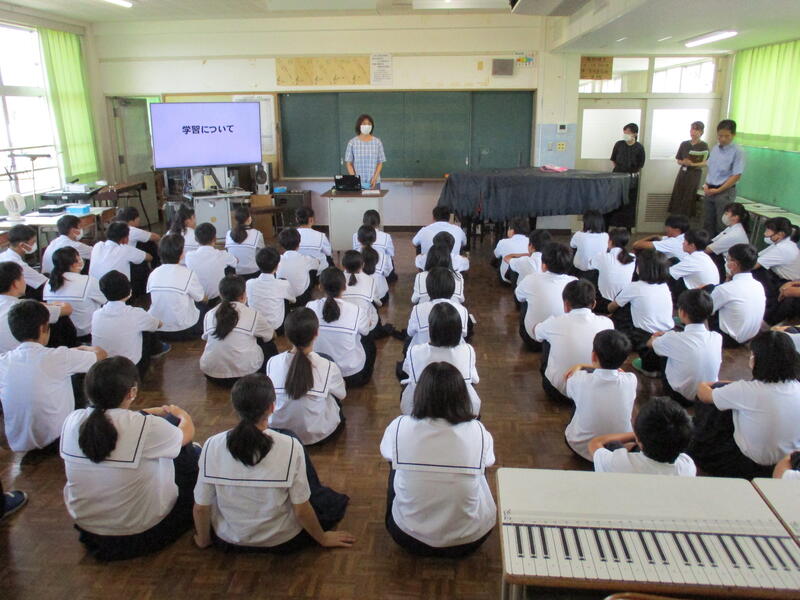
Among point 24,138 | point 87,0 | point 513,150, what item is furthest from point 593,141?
point 24,138

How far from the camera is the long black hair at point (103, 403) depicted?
205 centimetres

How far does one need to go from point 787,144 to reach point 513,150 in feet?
10.2

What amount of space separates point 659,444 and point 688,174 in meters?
6.98

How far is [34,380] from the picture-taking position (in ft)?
9.20

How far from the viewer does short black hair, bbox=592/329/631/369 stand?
8.49 ft

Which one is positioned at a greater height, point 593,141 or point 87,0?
point 87,0

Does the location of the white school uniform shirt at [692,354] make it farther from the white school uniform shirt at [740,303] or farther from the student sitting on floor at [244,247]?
the student sitting on floor at [244,247]

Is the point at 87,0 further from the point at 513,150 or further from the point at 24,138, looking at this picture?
the point at 513,150

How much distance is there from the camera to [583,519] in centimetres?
152

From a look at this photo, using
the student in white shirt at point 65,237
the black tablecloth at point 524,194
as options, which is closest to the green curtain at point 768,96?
the black tablecloth at point 524,194

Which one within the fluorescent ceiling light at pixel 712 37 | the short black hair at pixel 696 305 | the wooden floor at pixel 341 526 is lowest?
the wooden floor at pixel 341 526

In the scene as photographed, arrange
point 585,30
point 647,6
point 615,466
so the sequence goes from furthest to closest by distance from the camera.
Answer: point 585,30 → point 647,6 → point 615,466

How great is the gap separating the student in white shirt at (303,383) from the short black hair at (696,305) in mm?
1751

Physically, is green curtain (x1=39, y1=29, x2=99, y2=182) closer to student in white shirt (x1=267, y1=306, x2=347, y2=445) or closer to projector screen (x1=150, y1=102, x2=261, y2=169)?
projector screen (x1=150, y1=102, x2=261, y2=169)
